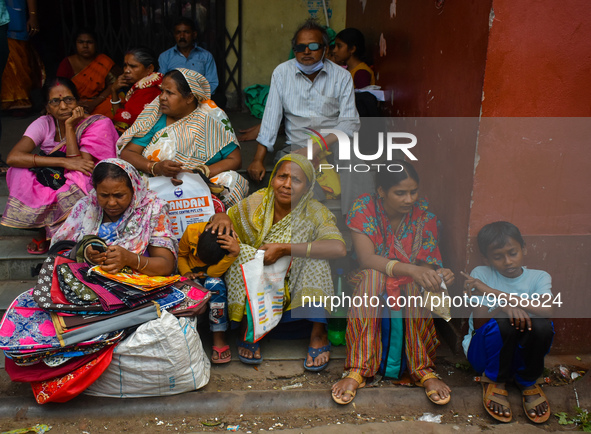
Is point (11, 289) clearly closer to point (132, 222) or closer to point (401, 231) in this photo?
point (132, 222)

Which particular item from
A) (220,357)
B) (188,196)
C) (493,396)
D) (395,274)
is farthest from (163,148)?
(493,396)

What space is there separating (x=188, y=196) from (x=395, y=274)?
4.65 ft

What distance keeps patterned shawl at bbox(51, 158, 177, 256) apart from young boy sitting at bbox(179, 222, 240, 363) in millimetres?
117

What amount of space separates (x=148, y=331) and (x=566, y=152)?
8.07 feet

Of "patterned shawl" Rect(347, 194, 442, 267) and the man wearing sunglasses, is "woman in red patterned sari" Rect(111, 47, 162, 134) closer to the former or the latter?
the man wearing sunglasses

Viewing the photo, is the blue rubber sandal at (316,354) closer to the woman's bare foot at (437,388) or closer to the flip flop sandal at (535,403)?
the woman's bare foot at (437,388)

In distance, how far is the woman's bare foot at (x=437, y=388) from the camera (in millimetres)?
2958

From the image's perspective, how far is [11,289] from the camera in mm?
3719

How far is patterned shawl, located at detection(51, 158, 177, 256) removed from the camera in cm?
308

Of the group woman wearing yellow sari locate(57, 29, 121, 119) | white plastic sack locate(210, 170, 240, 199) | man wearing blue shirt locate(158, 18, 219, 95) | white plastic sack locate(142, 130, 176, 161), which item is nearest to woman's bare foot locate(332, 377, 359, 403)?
white plastic sack locate(210, 170, 240, 199)

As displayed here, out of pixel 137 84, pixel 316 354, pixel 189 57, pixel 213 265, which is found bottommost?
pixel 316 354

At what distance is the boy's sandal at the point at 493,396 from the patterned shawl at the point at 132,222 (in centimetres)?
192

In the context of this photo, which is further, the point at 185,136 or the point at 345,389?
the point at 185,136

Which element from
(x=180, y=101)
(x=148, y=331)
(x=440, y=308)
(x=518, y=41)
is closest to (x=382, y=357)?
(x=440, y=308)
